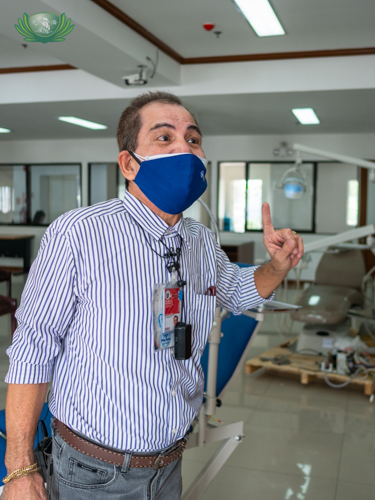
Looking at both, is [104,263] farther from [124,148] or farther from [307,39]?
[307,39]

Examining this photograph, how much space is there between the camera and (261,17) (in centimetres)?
431

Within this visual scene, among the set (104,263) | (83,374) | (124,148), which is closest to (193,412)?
(83,374)

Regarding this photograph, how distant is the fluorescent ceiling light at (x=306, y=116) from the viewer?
23.1 feet

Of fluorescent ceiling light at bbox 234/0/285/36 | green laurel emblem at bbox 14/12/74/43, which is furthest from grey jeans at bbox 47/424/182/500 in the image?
fluorescent ceiling light at bbox 234/0/285/36

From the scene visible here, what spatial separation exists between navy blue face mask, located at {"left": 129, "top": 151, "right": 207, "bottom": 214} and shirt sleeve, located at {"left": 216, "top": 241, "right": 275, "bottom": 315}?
→ 1.04 feet

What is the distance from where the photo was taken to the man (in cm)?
98

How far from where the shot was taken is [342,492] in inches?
91.4

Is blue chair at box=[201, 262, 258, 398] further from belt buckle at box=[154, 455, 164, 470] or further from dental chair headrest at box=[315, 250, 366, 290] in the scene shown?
dental chair headrest at box=[315, 250, 366, 290]

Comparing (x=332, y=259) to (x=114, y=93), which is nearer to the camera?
(x=332, y=259)

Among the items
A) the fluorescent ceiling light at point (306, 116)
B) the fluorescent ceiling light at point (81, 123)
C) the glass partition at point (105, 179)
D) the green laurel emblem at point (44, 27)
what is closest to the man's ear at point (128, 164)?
the green laurel emblem at point (44, 27)

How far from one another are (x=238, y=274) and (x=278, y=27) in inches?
153

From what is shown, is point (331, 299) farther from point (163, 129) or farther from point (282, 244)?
point (163, 129)

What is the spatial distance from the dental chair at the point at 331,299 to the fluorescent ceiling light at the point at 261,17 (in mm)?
2446

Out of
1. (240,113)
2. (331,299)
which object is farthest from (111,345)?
(240,113)
